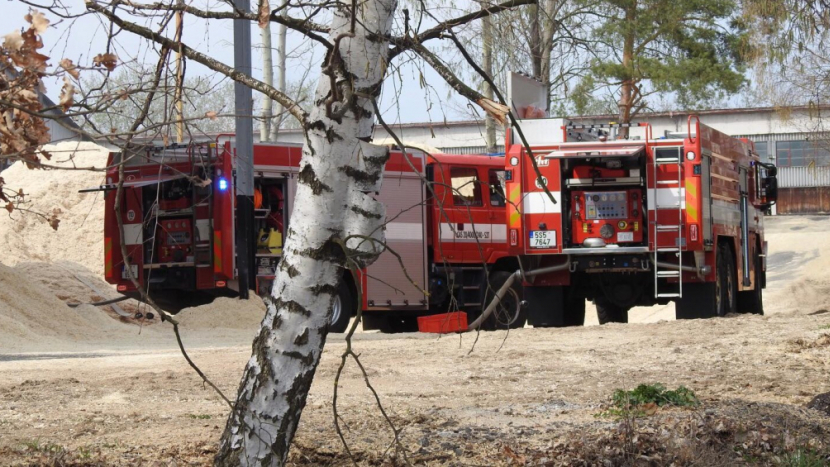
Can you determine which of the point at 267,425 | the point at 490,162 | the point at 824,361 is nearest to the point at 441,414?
the point at 267,425

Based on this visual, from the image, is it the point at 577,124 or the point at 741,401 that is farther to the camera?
the point at 577,124

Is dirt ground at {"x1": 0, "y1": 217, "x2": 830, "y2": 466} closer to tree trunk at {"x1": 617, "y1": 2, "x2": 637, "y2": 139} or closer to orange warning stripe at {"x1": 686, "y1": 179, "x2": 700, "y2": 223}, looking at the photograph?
orange warning stripe at {"x1": 686, "y1": 179, "x2": 700, "y2": 223}

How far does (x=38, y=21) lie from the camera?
4.66 m

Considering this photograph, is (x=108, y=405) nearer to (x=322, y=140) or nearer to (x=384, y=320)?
(x=322, y=140)

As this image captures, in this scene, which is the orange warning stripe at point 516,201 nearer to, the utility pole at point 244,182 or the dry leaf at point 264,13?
the utility pole at point 244,182

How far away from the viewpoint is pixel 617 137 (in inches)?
679

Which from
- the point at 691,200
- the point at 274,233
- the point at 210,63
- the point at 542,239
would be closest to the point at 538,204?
the point at 542,239

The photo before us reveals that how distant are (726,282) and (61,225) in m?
23.0

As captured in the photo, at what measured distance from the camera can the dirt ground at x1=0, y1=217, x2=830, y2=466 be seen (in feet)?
22.0

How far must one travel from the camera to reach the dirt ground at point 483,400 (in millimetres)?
6695

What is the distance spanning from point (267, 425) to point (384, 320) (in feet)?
52.0

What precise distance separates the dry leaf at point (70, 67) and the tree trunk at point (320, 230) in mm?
1002

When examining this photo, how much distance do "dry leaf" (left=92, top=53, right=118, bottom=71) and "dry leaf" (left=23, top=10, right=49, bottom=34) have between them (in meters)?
0.42

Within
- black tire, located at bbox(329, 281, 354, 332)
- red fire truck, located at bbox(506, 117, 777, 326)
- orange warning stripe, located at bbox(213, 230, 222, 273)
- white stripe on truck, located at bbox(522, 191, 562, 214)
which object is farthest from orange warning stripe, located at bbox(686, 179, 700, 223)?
orange warning stripe, located at bbox(213, 230, 222, 273)
